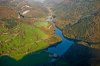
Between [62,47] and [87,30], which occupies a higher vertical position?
[87,30]

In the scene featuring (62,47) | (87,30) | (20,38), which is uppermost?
(87,30)

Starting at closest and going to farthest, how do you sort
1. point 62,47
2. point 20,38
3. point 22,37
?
point 62,47 → point 20,38 → point 22,37

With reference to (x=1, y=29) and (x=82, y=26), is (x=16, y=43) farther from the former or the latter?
(x=82, y=26)

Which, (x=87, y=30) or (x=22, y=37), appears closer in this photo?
(x=22, y=37)

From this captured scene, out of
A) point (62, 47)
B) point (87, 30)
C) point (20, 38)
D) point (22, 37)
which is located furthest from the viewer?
point (87, 30)

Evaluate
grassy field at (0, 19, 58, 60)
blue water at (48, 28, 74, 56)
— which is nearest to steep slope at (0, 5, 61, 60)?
grassy field at (0, 19, 58, 60)

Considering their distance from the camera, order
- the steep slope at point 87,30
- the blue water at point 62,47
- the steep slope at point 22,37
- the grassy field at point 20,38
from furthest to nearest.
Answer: the steep slope at point 87,30
the steep slope at point 22,37
the grassy field at point 20,38
the blue water at point 62,47

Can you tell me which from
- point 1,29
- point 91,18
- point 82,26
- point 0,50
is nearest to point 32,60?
point 0,50

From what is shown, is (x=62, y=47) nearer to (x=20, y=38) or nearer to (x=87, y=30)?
(x=20, y=38)

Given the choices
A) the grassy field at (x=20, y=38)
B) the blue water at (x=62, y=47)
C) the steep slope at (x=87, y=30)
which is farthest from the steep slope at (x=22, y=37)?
the steep slope at (x=87, y=30)

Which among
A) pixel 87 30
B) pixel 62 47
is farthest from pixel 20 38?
pixel 87 30

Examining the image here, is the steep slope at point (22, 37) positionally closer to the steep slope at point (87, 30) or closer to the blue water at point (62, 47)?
the blue water at point (62, 47)
